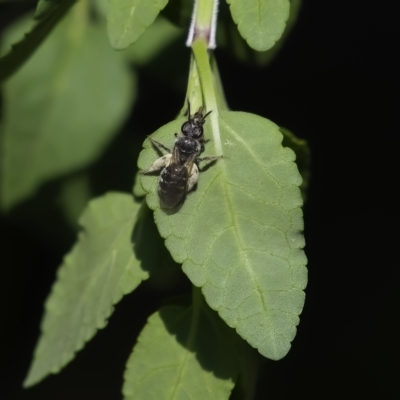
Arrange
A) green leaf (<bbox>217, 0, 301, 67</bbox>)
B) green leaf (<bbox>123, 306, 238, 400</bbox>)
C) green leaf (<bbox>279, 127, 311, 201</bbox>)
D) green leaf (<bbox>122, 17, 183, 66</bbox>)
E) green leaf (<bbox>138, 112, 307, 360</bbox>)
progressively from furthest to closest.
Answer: green leaf (<bbox>122, 17, 183, 66</bbox>) < green leaf (<bbox>217, 0, 301, 67</bbox>) < green leaf (<bbox>279, 127, 311, 201</bbox>) < green leaf (<bbox>123, 306, 238, 400</bbox>) < green leaf (<bbox>138, 112, 307, 360</bbox>)

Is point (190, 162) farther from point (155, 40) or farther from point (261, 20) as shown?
point (155, 40)

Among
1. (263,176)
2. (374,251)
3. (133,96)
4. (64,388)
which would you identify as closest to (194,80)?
(263,176)

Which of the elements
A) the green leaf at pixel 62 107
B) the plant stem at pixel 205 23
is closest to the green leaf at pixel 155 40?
the green leaf at pixel 62 107

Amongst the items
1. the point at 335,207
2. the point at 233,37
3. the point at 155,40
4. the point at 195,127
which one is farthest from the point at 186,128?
the point at 335,207

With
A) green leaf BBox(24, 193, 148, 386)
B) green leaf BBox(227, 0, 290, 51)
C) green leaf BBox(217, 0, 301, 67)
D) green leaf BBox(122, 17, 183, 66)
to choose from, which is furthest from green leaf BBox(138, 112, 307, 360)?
green leaf BBox(122, 17, 183, 66)

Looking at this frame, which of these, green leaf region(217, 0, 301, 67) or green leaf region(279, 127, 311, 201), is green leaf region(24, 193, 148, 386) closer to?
green leaf region(279, 127, 311, 201)

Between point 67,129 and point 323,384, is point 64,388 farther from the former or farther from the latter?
point 67,129

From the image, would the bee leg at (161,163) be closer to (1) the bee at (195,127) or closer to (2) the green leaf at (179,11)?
(1) the bee at (195,127)
